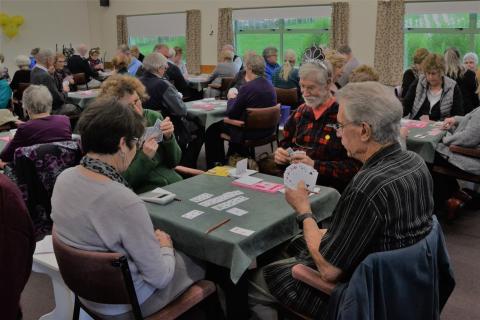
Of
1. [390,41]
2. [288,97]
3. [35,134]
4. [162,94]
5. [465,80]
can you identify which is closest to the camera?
[35,134]

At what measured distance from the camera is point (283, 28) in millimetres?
10383

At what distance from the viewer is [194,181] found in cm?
266

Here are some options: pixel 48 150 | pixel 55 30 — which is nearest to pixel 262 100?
pixel 48 150

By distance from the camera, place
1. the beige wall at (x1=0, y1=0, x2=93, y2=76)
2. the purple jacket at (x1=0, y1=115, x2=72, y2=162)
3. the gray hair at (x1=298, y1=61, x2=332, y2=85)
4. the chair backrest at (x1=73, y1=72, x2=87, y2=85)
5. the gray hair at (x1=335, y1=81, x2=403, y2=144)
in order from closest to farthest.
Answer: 1. the gray hair at (x1=335, y1=81, x2=403, y2=144)
2. the gray hair at (x1=298, y1=61, x2=332, y2=85)
3. the purple jacket at (x1=0, y1=115, x2=72, y2=162)
4. the chair backrest at (x1=73, y1=72, x2=87, y2=85)
5. the beige wall at (x1=0, y1=0, x2=93, y2=76)

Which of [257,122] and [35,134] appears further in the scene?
[257,122]

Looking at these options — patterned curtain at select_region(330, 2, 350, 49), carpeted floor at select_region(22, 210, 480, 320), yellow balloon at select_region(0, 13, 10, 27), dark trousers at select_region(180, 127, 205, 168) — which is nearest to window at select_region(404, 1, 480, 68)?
patterned curtain at select_region(330, 2, 350, 49)

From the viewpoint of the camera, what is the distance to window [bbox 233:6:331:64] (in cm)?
968

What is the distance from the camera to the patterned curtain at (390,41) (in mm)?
8484

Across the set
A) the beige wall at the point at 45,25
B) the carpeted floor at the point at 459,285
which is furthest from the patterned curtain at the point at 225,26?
the carpeted floor at the point at 459,285

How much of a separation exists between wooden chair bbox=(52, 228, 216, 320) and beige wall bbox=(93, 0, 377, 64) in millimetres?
8114

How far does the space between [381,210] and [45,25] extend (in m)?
13.1

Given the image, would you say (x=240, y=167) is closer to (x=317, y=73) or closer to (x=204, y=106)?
(x=317, y=73)

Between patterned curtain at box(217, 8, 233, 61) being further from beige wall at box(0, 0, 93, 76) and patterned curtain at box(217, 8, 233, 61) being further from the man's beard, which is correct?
the man's beard

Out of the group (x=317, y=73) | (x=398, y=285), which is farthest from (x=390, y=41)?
(x=398, y=285)
